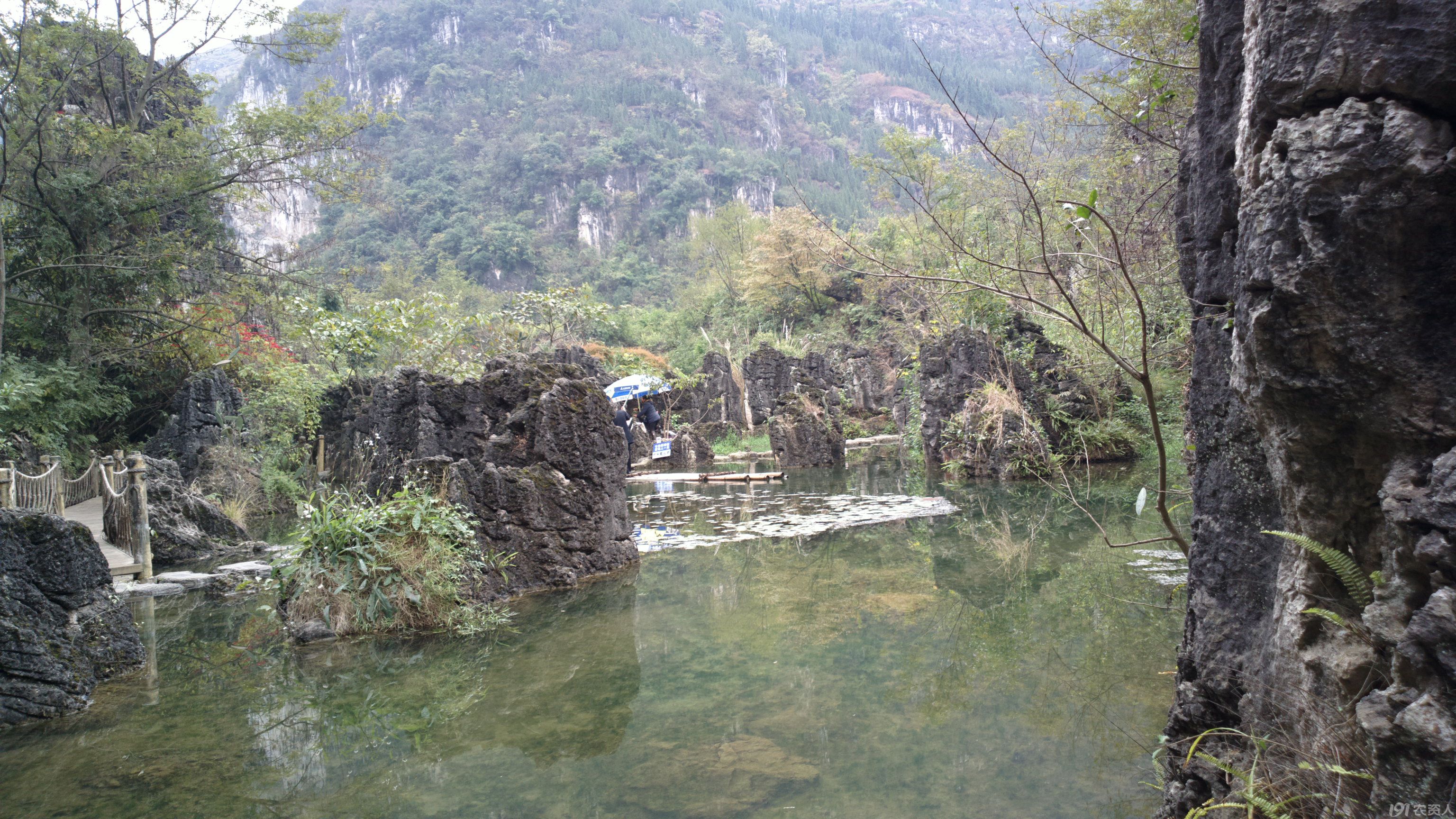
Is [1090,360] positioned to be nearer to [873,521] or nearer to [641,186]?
[873,521]

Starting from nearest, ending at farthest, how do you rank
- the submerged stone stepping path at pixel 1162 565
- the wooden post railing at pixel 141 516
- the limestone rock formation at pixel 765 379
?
the submerged stone stepping path at pixel 1162 565 < the wooden post railing at pixel 141 516 < the limestone rock formation at pixel 765 379

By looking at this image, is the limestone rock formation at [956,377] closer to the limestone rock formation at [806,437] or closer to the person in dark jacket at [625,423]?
the limestone rock formation at [806,437]

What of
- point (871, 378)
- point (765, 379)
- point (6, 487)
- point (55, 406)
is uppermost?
point (55, 406)

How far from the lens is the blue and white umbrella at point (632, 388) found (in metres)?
14.7

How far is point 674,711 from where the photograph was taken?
3.76 meters

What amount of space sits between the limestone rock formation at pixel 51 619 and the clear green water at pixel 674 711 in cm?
19

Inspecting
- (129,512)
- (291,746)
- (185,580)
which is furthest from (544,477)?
(129,512)

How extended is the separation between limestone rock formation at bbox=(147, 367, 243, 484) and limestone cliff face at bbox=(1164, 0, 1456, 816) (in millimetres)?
13002

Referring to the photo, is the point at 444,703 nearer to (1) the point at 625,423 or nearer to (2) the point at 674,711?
(2) the point at 674,711

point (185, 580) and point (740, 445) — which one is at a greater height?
point (740, 445)

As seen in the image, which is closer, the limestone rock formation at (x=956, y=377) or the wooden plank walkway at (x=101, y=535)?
the wooden plank walkway at (x=101, y=535)

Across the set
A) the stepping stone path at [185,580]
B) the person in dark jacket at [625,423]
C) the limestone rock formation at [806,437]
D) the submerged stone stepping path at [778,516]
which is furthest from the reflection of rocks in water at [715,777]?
the limestone rock formation at [806,437]

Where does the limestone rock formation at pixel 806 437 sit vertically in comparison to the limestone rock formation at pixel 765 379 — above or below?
below

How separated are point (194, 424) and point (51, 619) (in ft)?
28.6
